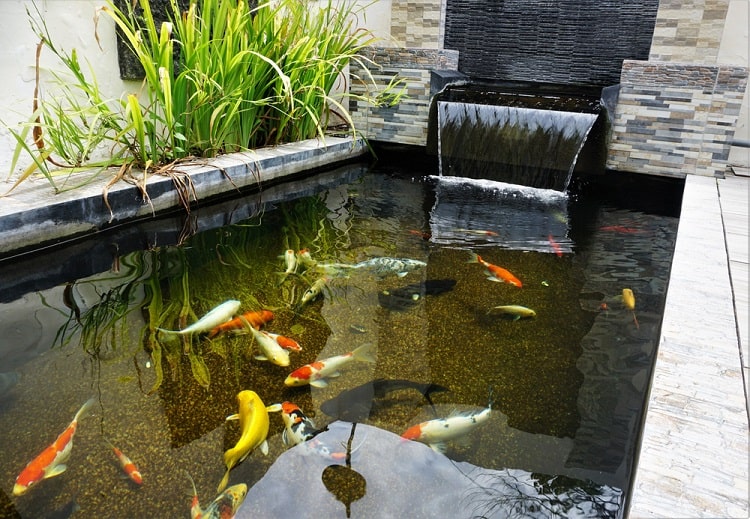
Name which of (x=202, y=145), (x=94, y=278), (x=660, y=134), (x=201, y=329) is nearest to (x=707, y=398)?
(x=201, y=329)

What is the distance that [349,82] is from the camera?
18.5 ft

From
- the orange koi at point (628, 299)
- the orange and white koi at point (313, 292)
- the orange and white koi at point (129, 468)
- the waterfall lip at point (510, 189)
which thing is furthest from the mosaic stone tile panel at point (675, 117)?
the orange and white koi at point (129, 468)

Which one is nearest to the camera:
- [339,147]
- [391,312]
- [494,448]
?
[494,448]

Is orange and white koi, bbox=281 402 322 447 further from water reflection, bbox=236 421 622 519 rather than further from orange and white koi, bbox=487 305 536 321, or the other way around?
orange and white koi, bbox=487 305 536 321

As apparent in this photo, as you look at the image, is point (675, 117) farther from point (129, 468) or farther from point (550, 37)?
point (129, 468)

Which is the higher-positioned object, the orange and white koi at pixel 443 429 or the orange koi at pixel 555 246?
the orange and white koi at pixel 443 429

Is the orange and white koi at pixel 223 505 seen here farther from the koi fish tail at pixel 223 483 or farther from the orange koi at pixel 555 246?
the orange koi at pixel 555 246

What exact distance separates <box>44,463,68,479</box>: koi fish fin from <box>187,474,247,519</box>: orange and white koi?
36cm

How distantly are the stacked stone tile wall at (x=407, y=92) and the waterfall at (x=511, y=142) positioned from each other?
0.33 metres

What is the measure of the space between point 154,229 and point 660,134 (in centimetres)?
405

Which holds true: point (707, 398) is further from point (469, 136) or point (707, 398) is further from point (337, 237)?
point (469, 136)

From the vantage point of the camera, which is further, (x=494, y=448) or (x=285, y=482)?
(x=494, y=448)

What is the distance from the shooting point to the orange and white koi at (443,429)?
1.54m

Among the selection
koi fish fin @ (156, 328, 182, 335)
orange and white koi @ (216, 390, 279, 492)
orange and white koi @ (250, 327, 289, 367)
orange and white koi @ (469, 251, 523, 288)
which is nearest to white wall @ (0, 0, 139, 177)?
koi fish fin @ (156, 328, 182, 335)
